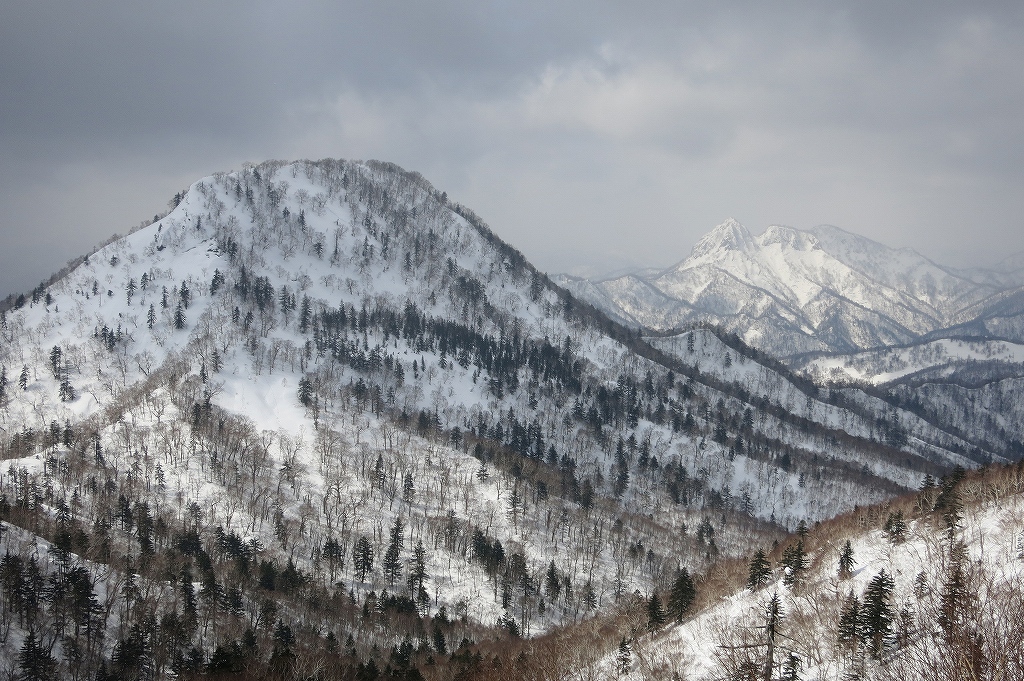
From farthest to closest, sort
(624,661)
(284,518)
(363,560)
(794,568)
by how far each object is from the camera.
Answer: (284,518)
(363,560)
(794,568)
(624,661)

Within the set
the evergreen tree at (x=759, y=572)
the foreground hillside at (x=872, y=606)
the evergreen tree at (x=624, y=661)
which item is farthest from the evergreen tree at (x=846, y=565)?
the evergreen tree at (x=624, y=661)

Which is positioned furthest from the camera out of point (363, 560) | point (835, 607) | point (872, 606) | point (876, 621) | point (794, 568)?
point (363, 560)

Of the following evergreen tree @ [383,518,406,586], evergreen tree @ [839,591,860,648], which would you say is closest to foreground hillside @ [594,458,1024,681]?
evergreen tree @ [839,591,860,648]

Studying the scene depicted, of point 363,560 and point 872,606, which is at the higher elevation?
point 872,606

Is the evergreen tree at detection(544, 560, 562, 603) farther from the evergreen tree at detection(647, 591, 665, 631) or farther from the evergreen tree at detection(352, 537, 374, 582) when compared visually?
the evergreen tree at detection(647, 591, 665, 631)

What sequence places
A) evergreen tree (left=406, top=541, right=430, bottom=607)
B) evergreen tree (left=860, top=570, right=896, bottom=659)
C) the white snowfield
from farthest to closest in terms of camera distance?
evergreen tree (left=406, top=541, right=430, bottom=607), evergreen tree (left=860, top=570, right=896, bottom=659), the white snowfield

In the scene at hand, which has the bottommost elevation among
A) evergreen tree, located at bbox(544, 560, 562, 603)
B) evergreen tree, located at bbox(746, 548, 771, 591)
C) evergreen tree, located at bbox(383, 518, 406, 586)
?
evergreen tree, located at bbox(544, 560, 562, 603)

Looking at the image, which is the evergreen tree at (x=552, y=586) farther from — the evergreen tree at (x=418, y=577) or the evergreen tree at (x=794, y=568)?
the evergreen tree at (x=794, y=568)

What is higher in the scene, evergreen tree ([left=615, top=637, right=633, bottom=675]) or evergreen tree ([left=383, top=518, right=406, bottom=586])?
evergreen tree ([left=383, top=518, right=406, bottom=586])

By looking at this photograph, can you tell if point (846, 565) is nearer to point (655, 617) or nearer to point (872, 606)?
point (872, 606)

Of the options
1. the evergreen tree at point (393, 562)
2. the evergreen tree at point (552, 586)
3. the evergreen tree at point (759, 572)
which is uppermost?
the evergreen tree at point (759, 572)

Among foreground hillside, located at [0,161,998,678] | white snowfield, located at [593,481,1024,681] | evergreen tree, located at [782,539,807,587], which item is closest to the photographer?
white snowfield, located at [593,481,1024,681]

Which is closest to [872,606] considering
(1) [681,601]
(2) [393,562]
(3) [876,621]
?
(3) [876,621]

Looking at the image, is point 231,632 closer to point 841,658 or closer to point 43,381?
point 841,658
